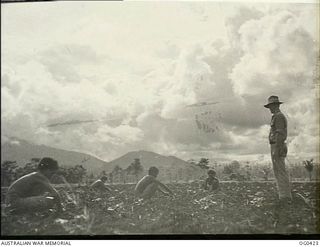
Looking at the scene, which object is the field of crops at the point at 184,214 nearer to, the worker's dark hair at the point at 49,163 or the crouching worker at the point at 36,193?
the crouching worker at the point at 36,193

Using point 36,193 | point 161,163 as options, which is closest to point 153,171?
point 161,163

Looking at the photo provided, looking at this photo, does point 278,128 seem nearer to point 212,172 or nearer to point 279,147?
point 279,147

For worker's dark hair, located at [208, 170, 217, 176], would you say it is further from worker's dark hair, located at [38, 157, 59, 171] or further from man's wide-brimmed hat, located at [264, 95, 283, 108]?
Answer: worker's dark hair, located at [38, 157, 59, 171]

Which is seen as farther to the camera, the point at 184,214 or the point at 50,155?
the point at 50,155

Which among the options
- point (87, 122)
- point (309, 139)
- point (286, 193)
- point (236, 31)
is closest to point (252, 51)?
point (236, 31)

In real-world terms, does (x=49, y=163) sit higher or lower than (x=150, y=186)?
higher

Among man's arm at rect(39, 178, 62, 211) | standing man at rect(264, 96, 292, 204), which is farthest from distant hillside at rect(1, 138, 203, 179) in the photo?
standing man at rect(264, 96, 292, 204)

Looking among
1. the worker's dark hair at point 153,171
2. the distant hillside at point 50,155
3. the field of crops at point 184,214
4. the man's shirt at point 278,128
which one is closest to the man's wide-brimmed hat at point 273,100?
the man's shirt at point 278,128

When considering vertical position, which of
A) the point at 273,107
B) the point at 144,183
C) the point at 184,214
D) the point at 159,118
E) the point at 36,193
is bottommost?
the point at 184,214
